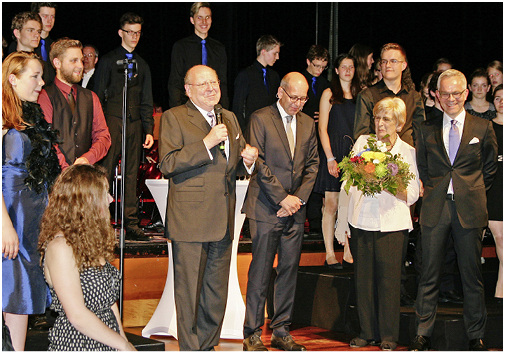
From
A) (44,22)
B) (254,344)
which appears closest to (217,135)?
(254,344)

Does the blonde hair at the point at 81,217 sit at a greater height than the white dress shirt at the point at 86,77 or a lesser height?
lesser

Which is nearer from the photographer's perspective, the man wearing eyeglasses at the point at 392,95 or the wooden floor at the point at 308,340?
the wooden floor at the point at 308,340

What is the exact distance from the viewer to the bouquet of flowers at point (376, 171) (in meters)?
4.40

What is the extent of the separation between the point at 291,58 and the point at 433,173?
16.1 ft

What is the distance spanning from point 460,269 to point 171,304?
1.93 meters

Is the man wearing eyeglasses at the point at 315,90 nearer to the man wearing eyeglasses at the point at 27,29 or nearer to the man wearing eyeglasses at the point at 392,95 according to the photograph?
the man wearing eyeglasses at the point at 392,95

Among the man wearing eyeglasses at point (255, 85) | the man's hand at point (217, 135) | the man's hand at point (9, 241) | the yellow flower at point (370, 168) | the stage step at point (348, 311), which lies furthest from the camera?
the man wearing eyeglasses at point (255, 85)

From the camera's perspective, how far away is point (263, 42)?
6.06 m

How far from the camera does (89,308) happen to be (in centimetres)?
279

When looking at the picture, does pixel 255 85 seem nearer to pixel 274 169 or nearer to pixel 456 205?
pixel 274 169

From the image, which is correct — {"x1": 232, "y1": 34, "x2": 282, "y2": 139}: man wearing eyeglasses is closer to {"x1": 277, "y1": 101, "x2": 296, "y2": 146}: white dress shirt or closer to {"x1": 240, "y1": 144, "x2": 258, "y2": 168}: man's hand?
{"x1": 277, "y1": 101, "x2": 296, "y2": 146}: white dress shirt

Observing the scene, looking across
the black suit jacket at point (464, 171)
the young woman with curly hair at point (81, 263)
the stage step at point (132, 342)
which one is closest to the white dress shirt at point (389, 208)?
the black suit jacket at point (464, 171)

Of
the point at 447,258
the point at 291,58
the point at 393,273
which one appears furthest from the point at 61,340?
the point at 291,58

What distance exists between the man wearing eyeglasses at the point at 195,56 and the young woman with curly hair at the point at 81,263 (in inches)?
120
